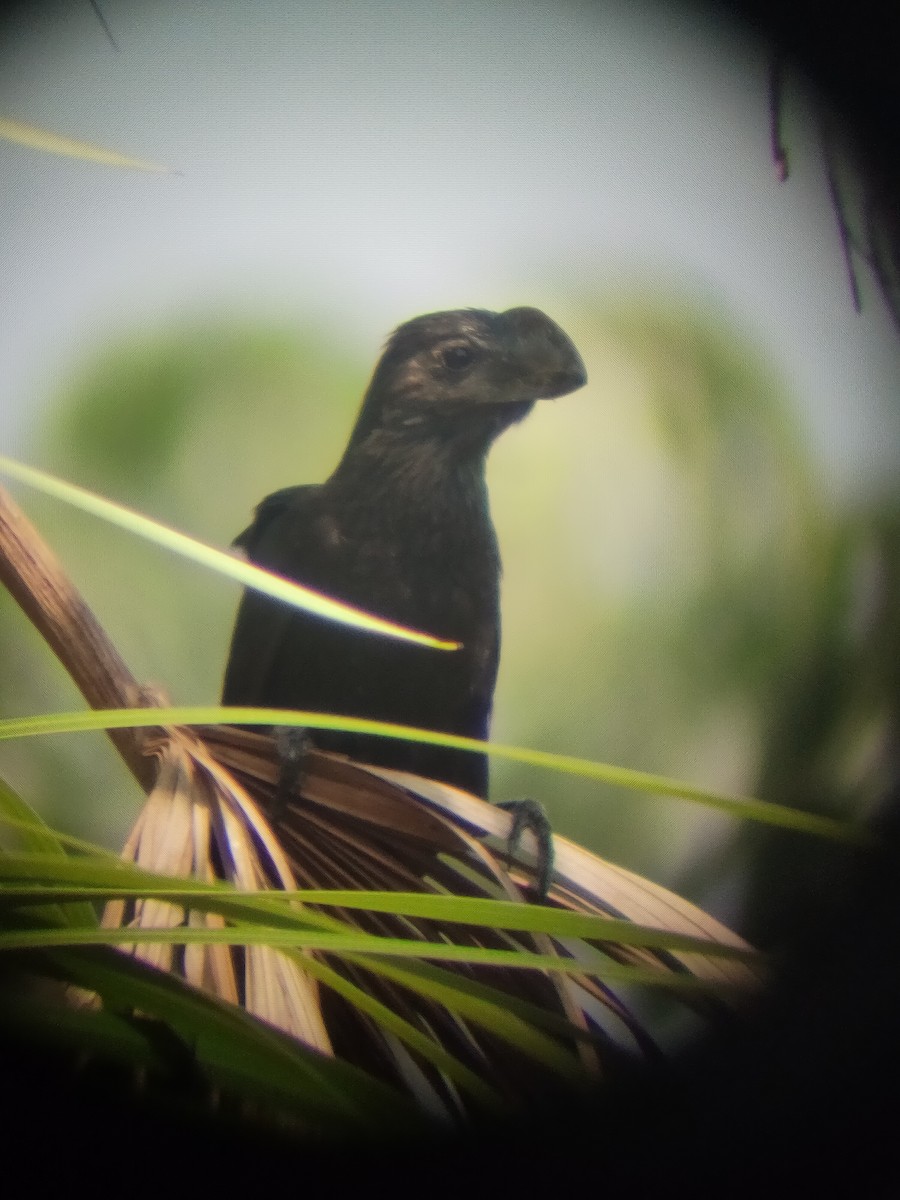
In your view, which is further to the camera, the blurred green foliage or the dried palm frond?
the blurred green foliage

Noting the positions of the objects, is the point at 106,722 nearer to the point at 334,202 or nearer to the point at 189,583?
the point at 189,583

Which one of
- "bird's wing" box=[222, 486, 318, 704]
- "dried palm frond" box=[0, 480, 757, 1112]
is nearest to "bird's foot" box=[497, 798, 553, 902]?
"dried palm frond" box=[0, 480, 757, 1112]

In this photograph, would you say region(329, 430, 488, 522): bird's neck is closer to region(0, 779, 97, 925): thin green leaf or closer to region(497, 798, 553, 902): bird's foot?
region(497, 798, 553, 902): bird's foot

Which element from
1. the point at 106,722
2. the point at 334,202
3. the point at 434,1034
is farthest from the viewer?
the point at 334,202

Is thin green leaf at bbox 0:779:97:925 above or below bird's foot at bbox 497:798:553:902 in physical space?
below

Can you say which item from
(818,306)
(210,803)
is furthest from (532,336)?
(210,803)

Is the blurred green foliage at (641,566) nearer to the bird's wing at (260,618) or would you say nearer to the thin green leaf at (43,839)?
the bird's wing at (260,618)

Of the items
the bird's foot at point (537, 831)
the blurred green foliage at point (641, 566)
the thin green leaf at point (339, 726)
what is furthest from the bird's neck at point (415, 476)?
the thin green leaf at point (339, 726)
